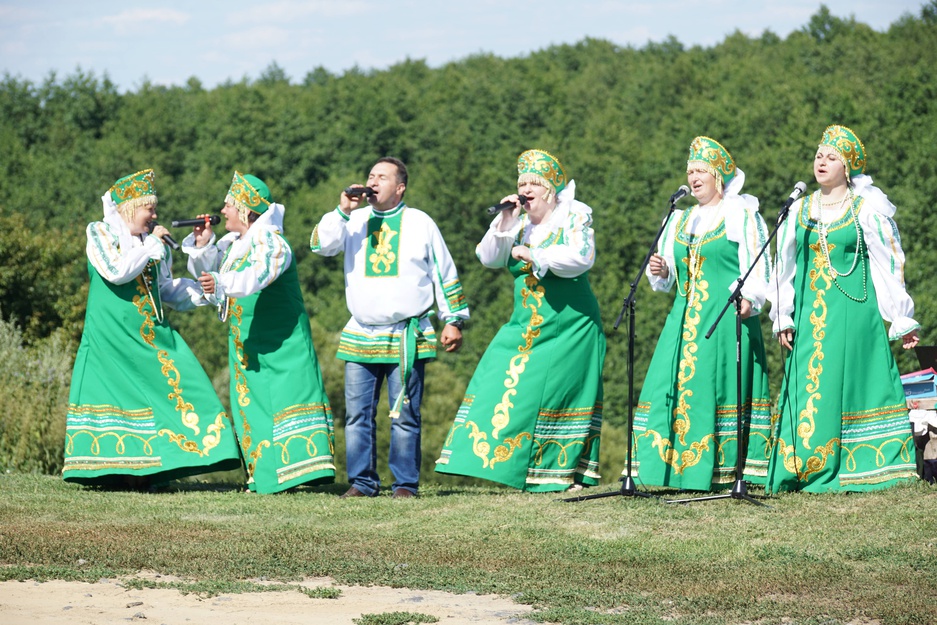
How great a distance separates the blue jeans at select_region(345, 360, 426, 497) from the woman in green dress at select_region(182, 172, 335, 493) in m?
0.23

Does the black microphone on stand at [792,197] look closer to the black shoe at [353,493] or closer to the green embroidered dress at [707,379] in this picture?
the green embroidered dress at [707,379]

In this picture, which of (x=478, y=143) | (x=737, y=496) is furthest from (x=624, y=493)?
(x=478, y=143)

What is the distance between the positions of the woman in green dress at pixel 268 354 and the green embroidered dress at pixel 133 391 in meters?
0.21

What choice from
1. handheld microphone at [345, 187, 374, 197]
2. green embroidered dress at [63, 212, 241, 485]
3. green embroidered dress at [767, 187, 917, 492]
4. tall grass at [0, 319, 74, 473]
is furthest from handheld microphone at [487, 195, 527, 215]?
tall grass at [0, 319, 74, 473]

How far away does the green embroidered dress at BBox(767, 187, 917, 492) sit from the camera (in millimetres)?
8398

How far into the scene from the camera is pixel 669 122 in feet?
143

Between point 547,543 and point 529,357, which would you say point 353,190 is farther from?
point 547,543

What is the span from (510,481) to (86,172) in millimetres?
41551

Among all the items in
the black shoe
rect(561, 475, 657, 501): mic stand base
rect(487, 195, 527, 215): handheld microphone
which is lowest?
the black shoe

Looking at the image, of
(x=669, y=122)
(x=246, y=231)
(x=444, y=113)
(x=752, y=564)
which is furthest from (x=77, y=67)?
(x=752, y=564)

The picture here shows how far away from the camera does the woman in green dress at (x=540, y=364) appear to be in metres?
9.02

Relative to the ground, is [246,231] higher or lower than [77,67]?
lower

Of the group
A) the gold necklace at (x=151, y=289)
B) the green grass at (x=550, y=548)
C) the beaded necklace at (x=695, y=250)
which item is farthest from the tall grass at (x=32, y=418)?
the beaded necklace at (x=695, y=250)

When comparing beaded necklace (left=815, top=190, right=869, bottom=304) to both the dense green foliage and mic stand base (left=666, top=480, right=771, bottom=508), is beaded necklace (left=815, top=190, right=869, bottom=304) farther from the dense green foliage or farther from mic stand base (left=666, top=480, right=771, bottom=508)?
the dense green foliage
